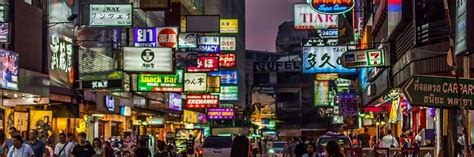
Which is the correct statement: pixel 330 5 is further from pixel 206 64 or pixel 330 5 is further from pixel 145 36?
pixel 206 64

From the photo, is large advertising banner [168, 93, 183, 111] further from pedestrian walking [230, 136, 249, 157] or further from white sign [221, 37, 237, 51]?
pedestrian walking [230, 136, 249, 157]

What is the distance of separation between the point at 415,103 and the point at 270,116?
96.1 m

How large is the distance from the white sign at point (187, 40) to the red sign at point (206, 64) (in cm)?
245

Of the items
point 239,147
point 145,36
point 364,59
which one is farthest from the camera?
point 145,36

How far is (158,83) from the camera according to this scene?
1364 inches

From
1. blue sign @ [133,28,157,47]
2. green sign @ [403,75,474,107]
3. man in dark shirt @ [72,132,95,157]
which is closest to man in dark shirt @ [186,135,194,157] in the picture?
blue sign @ [133,28,157,47]

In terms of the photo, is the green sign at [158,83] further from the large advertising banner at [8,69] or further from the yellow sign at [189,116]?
the yellow sign at [189,116]

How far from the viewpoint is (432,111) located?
2350cm

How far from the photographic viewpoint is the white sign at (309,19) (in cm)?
3778

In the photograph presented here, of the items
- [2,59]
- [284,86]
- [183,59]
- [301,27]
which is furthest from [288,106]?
[2,59]

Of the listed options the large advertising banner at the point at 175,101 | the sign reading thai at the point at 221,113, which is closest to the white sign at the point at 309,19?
the large advertising banner at the point at 175,101

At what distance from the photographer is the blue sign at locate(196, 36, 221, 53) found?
49.9 meters

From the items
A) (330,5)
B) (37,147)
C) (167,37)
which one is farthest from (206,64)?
(37,147)

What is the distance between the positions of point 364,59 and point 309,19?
10.8 metres
